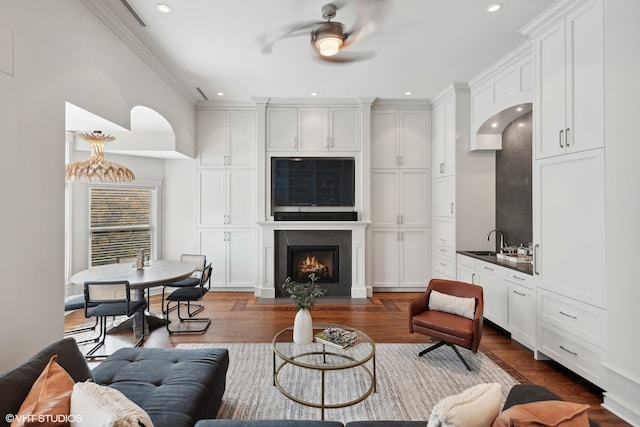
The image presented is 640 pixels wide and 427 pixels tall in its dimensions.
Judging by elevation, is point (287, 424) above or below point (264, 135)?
below

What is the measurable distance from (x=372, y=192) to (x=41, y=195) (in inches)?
162

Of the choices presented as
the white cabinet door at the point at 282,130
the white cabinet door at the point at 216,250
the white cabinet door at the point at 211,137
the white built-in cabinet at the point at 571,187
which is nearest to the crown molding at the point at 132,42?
the white cabinet door at the point at 211,137

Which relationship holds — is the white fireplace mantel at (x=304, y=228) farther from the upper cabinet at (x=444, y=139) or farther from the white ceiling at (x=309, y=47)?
the white ceiling at (x=309, y=47)

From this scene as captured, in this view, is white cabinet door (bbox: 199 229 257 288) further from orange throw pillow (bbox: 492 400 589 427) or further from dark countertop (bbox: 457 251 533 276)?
orange throw pillow (bbox: 492 400 589 427)

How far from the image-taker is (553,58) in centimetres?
257

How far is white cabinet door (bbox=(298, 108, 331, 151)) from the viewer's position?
4836 millimetres

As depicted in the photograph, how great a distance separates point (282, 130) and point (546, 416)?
182 inches

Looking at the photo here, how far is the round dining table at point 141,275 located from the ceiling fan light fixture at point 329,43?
2849 millimetres

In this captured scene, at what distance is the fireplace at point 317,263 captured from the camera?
190 inches

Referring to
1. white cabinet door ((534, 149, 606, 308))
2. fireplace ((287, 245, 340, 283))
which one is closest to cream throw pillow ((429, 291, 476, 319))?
white cabinet door ((534, 149, 606, 308))

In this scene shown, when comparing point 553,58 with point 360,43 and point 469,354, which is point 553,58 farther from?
point 469,354

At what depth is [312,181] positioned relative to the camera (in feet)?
16.0

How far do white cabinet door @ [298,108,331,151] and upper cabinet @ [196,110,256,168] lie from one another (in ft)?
2.72

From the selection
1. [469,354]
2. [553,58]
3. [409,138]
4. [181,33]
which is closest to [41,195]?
[181,33]
